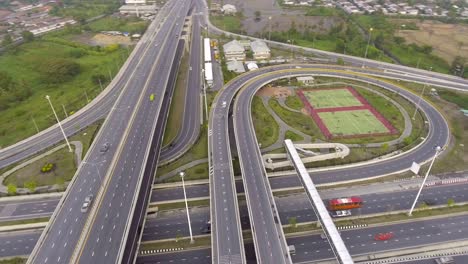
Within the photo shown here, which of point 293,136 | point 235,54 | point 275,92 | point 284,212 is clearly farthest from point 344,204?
point 235,54

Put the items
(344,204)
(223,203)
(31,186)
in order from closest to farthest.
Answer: (223,203) < (344,204) < (31,186)

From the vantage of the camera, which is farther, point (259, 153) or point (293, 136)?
point (293, 136)

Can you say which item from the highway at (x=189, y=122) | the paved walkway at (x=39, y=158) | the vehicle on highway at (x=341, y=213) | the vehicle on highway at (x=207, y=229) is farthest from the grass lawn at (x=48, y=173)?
the vehicle on highway at (x=341, y=213)

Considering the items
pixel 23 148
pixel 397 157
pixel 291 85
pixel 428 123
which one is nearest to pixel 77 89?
pixel 23 148

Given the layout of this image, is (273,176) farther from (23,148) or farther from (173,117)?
(23,148)

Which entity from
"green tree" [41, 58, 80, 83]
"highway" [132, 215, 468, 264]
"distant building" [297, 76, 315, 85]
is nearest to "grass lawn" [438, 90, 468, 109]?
"distant building" [297, 76, 315, 85]

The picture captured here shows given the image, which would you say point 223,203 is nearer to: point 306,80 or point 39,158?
point 39,158

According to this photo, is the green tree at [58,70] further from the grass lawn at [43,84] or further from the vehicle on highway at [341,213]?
the vehicle on highway at [341,213]

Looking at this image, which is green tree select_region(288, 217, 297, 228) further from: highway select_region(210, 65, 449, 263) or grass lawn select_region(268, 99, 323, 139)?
grass lawn select_region(268, 99, 323, 139)
